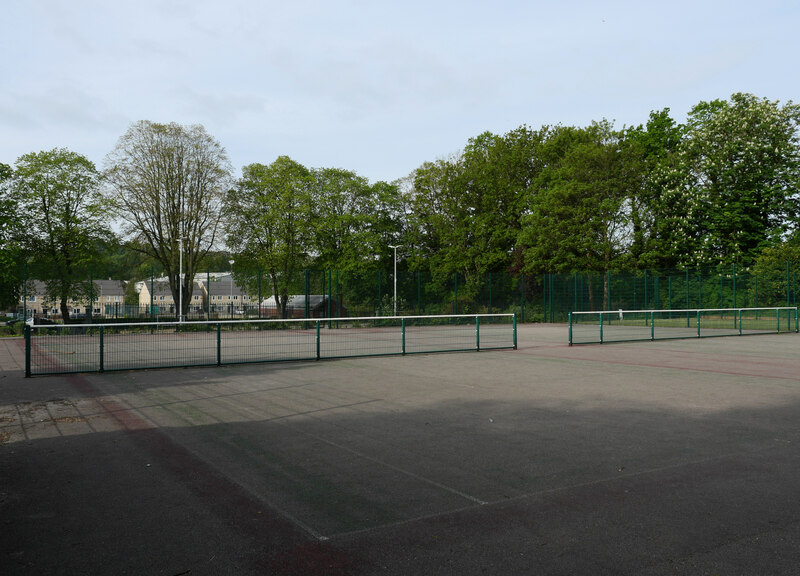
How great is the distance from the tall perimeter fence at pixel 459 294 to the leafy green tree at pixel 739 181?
13.4 ft

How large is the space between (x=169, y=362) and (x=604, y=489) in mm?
11794

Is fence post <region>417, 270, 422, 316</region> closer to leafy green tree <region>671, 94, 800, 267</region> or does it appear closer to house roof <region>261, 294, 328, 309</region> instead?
house roof <region>261, 294, 328, 309</region>

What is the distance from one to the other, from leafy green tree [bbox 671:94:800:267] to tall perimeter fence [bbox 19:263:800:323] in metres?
4.07

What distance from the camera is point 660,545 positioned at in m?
3.92

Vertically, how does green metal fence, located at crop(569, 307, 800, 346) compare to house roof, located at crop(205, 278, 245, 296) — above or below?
below

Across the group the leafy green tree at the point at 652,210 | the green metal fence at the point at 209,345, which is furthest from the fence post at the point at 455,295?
the green metal fence at the point at 209,345

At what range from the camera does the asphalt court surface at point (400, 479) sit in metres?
3.81

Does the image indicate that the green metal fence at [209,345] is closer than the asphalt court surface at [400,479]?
No

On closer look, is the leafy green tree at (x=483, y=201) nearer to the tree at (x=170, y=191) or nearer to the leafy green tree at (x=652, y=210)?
the leafy green tree at (x=652, y=210)

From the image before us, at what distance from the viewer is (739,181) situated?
4347 cm

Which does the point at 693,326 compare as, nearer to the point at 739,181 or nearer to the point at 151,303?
the point at 739,181

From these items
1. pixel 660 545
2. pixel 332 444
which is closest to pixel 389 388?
pixel 332 444

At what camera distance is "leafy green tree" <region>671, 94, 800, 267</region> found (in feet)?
137

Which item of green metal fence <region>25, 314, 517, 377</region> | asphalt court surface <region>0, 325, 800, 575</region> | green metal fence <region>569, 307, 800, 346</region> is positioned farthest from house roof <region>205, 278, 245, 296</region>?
asphalt court surface <region>0, 325, 800, 575</region>
